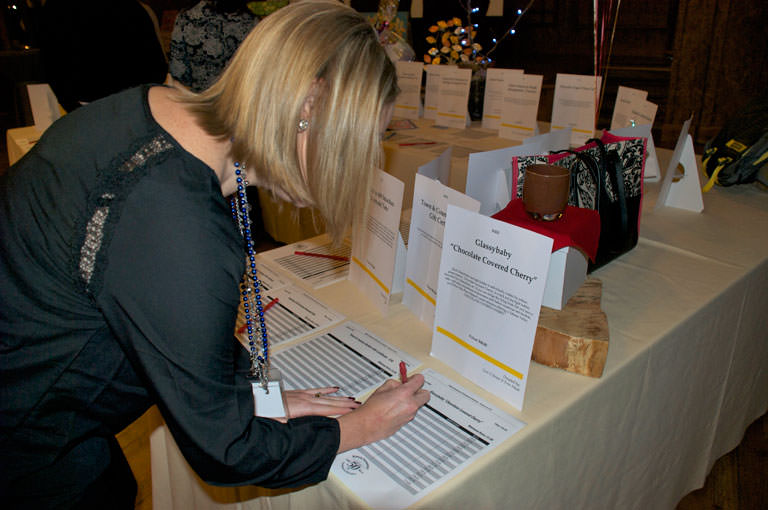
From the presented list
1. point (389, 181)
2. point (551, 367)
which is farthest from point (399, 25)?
point (551, 367)

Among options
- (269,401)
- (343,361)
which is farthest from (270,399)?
(343,361)

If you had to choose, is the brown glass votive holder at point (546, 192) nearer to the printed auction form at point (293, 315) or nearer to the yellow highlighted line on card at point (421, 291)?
the yellow highlighted line on card at point (421, 291)

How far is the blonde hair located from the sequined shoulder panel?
0.11 m

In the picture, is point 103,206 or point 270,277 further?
point 270,277

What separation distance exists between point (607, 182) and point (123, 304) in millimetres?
1029

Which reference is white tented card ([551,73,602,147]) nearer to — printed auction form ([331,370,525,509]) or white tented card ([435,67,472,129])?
white tented card ([435,67,472,129])

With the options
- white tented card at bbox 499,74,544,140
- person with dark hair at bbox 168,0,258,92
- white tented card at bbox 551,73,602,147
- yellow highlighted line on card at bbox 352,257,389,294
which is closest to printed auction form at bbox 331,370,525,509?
yellow highlighted line on card at bbox 352,257,389,294

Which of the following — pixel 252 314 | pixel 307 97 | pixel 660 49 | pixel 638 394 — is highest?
pixel 660 49

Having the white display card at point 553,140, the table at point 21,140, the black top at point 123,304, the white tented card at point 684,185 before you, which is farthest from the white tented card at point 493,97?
the table at point 21,140

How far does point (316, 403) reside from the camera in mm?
839

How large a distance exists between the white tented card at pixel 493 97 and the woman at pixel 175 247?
1.86 m

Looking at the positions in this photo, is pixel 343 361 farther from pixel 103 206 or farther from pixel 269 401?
pixel 103 206

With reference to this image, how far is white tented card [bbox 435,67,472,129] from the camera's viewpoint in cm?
257

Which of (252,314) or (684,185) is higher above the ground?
(684,185)
